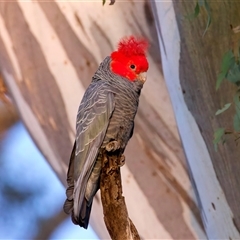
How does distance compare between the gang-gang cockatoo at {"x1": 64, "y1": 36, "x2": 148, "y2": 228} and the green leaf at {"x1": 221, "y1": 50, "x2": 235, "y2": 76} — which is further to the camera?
the gang-gang cockatoo at {"x1": 64, "y1": 36, "x2": 148, "y2": 228}

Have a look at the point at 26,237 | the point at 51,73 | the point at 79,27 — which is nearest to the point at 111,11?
the point at 79,27

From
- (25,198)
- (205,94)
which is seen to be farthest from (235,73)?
(25,198)

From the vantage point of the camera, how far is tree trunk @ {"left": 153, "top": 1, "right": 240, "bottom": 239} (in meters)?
0.93

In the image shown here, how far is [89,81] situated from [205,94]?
1.48 ft

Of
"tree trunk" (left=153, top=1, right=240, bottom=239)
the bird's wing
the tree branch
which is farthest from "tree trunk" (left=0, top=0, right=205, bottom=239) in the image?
the tree branch

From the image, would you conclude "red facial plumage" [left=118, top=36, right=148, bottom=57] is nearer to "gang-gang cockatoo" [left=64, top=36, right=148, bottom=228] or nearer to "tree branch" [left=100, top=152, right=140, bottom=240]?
"gang-gang cockatoo" [left=64, top=36, right=148, bottom=228]

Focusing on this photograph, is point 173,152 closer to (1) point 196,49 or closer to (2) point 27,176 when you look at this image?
(1) point 196,49

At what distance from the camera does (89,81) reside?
1.28m

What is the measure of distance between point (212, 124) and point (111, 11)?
1.64 ft

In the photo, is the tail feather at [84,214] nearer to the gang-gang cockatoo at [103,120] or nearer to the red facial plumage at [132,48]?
the gang-gang cockatoo at [103,120]

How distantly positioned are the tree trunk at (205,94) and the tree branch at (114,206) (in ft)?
0.92

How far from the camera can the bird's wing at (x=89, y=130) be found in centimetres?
85

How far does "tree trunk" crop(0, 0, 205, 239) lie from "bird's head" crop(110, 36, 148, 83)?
274 millimetres

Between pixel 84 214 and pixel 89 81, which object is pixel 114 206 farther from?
pixel 89 81
